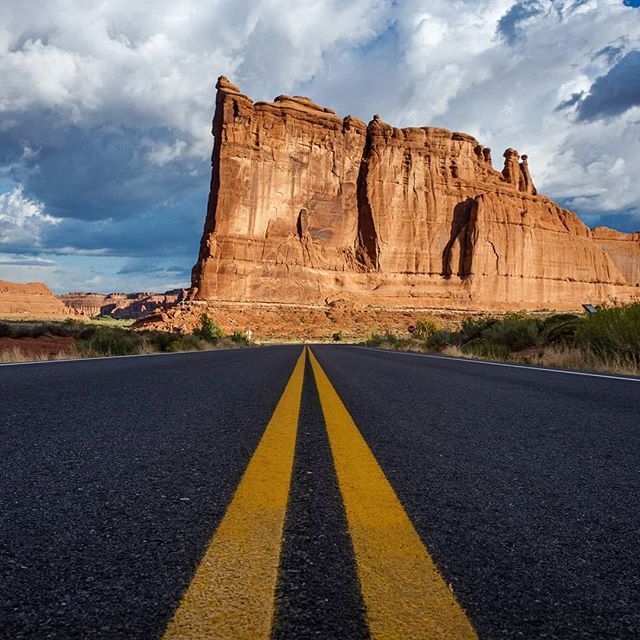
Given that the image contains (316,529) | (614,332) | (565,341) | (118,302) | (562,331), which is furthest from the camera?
(118,302)

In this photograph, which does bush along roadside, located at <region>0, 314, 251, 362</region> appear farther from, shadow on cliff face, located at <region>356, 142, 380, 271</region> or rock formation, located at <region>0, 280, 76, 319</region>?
shadow on cliff face, located at <region>356, 142, 380, 271</region>

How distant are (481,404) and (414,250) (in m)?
78.6

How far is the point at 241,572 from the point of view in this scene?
3.76 feet

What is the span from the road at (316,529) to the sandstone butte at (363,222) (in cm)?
6621

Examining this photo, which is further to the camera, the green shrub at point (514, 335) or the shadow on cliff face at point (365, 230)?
the shadow on cliff face at point (365, 230)

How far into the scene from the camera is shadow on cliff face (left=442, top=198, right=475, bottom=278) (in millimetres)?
81062

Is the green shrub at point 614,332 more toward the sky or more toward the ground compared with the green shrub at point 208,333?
more toward the sky

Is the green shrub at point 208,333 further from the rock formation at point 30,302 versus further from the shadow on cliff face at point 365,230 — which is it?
the shadow on cliff face at point 365,230

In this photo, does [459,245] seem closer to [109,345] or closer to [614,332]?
[109,345]

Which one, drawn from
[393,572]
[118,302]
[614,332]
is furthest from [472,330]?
[118,302]

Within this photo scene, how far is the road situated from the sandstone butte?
217ft

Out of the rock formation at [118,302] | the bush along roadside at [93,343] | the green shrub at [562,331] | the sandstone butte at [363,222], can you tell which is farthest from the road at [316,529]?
the rock formation at [118,302]

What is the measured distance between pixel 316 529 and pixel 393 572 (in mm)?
330

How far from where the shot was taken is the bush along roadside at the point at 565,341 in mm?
9625
